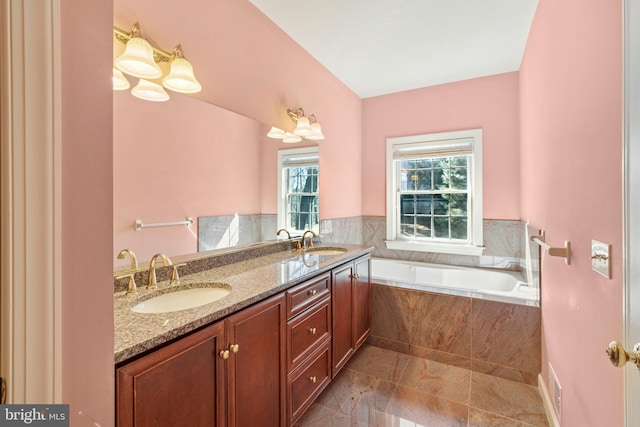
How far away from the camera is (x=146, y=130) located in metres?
1.41

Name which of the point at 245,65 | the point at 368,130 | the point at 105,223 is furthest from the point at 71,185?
the point at 368,130

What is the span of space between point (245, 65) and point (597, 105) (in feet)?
6.30

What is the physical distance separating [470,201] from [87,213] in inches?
135

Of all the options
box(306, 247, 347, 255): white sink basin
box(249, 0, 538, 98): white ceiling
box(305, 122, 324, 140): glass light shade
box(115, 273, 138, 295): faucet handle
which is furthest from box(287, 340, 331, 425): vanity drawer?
box(249, 0, 538, 98): white ceiling

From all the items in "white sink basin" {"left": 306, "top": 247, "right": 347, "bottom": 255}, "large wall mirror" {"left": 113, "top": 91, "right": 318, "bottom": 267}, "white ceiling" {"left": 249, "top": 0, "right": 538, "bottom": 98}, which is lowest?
"white sink basin" {"left": 306, "top": 247, "right": 347, "bottom": 255}

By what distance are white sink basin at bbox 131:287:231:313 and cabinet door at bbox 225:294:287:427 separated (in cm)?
22

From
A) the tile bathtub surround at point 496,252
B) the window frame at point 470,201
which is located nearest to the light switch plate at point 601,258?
the tile bathtub surround at point 496,252

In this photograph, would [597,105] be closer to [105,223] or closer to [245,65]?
[105,223]

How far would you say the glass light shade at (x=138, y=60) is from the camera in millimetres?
1294

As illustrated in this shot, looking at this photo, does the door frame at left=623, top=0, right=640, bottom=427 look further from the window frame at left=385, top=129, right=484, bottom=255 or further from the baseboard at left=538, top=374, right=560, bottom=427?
the window frame at left=385, top=129, right=484, bottom=255

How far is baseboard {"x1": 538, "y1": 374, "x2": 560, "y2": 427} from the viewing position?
5.36ft

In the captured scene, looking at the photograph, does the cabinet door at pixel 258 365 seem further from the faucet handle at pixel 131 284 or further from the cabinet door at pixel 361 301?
the cabinet door at pixel 361 301

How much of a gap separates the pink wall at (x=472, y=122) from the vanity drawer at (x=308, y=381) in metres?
2.19

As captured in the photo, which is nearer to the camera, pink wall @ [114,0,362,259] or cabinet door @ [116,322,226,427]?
cabinet door @ [116,322,226,427]
